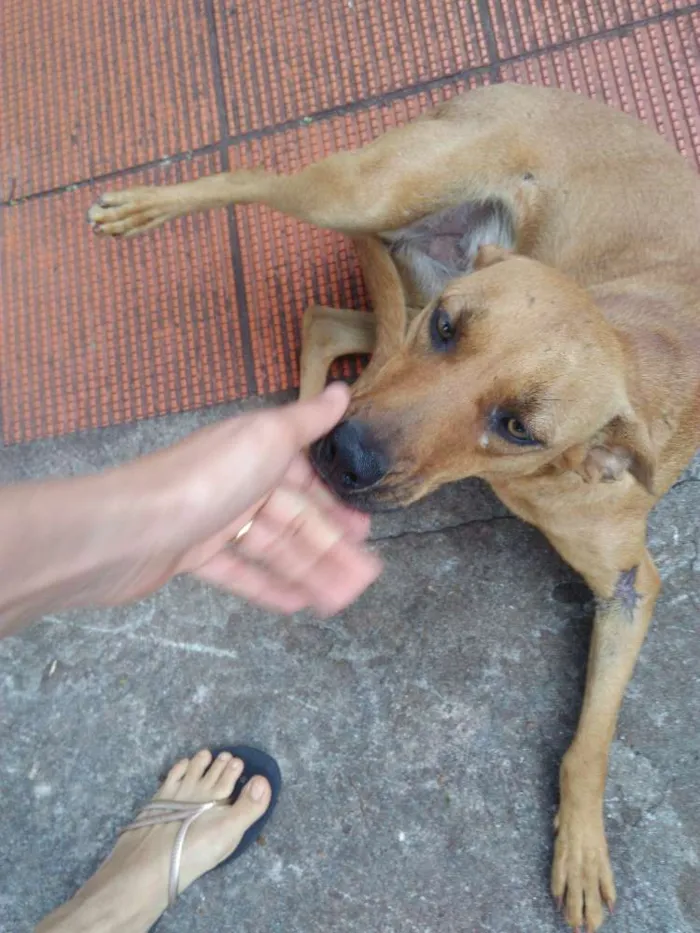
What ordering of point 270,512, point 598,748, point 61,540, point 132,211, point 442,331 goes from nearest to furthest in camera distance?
1. point 61,540
2. point 442,331
3. point 270,512
4. point 598,748
5. point 132,211

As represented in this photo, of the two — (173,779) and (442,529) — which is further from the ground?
(442,529)

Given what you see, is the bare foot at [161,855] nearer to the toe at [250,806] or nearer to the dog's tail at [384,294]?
the toe at [250,806]

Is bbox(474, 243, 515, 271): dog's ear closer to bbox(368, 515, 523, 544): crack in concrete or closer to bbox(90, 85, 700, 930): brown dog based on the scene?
bbox(90, 85, 700, 930): brown dog

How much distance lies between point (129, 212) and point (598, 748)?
120 inches

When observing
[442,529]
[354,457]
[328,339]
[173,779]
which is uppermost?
[354,457]

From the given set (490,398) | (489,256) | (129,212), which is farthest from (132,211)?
(490,398)

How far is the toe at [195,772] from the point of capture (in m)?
3.18

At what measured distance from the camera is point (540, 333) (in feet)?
7.15

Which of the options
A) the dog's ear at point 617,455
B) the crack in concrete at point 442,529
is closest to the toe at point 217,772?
the crack in concrete at point 442,529

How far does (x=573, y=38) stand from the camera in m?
3.73

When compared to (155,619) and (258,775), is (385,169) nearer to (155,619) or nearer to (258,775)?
(155,619)

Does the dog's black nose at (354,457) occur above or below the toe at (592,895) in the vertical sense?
→ above

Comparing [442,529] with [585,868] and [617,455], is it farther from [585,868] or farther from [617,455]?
[585,868]

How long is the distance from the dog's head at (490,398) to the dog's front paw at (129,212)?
5.91 ft
